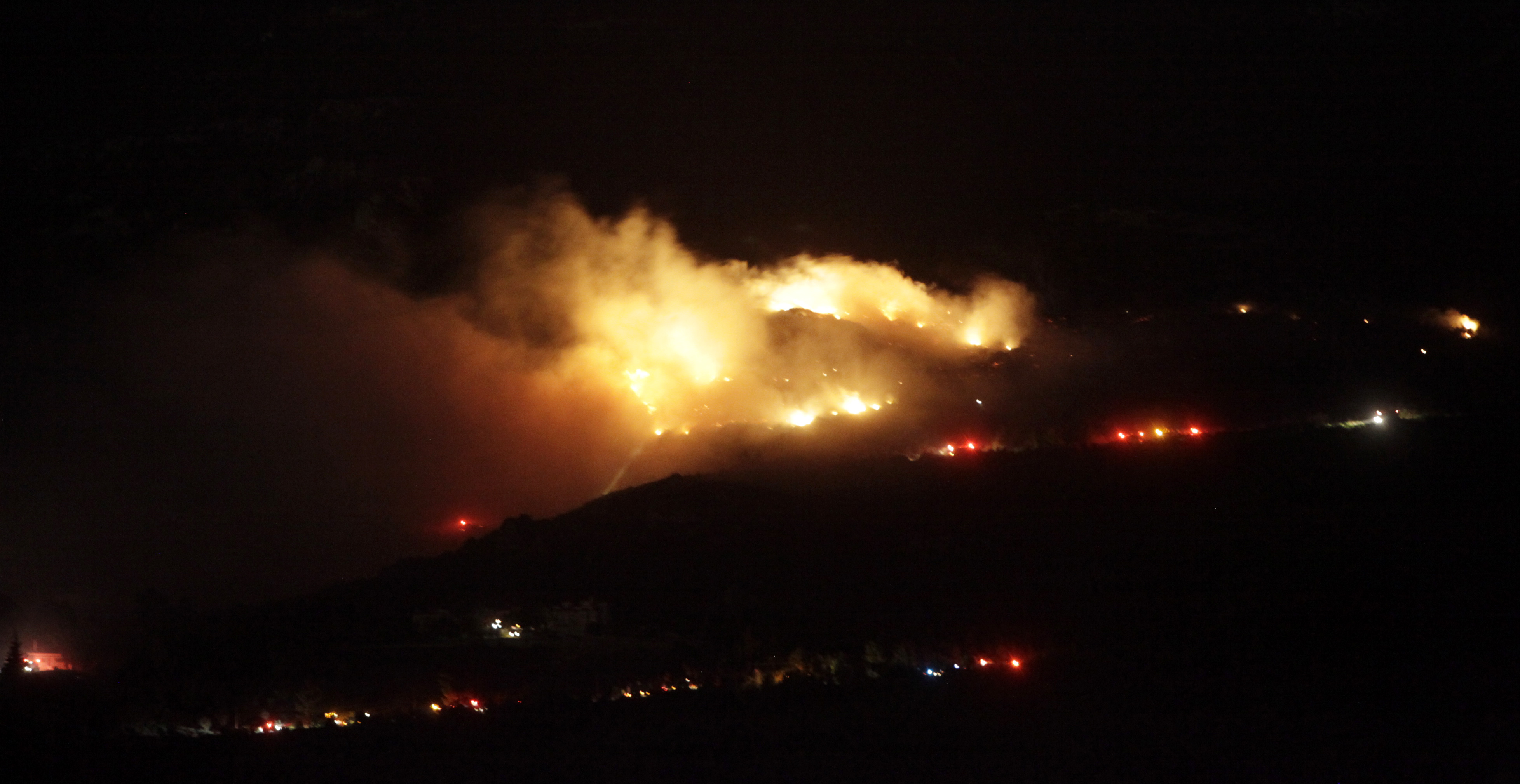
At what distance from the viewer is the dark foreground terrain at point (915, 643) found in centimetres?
1194

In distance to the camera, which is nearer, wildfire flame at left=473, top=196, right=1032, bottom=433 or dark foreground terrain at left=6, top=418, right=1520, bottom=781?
dark foreground terrain at left=6, top=418, right=1520, bottom=781

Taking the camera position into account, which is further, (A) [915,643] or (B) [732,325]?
(B) [732,325]

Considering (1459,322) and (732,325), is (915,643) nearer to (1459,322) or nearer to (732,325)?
(732,325)

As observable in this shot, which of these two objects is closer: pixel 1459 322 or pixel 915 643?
pixel 915 643

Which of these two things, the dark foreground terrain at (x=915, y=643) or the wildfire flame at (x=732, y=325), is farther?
the wildfire flame at (x=732, y=325)

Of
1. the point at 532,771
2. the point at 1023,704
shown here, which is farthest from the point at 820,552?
the point at 532,771

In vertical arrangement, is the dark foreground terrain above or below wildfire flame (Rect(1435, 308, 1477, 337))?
below

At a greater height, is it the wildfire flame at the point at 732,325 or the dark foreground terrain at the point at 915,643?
the wildfire flame at the point at 732,325

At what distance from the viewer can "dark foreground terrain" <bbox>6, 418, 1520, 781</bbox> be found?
470 inches

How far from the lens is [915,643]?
45.3 ft

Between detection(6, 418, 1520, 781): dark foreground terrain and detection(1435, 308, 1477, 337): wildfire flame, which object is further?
detection(1435, 308, 1477, 337): wildfire flame

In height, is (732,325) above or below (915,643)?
above

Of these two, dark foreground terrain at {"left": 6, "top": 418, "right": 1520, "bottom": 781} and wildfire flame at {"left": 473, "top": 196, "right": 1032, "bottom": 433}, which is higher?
wildfire flame at {"left": 473, "top": 196, "right": 1032, "bottom": 433}

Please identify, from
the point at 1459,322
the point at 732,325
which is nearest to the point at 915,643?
the point at 732,325
